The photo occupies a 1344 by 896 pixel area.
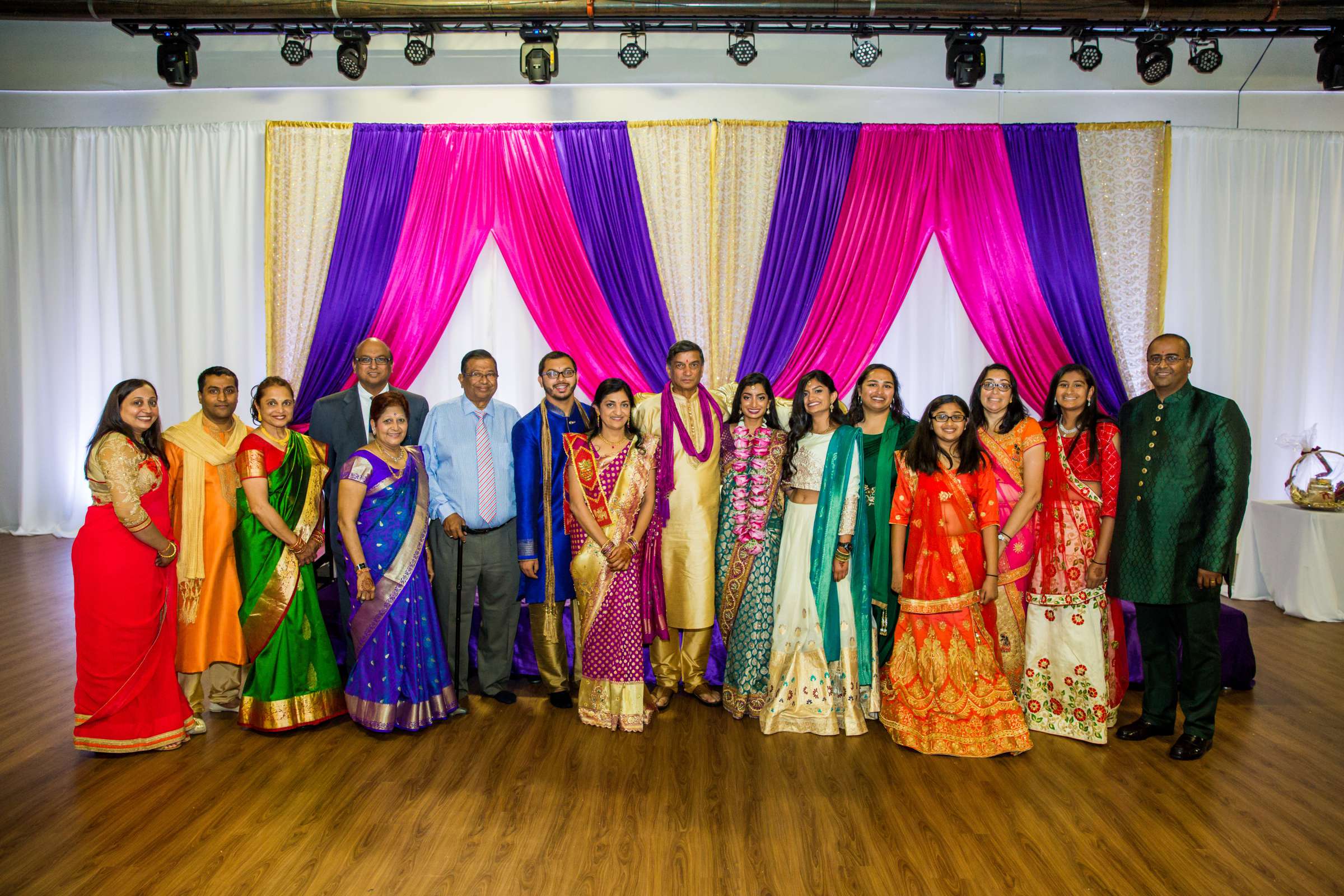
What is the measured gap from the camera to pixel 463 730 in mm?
3307

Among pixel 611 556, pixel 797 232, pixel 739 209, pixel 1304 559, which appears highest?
→ pixel 739 209

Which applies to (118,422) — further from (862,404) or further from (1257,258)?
(1257,258)

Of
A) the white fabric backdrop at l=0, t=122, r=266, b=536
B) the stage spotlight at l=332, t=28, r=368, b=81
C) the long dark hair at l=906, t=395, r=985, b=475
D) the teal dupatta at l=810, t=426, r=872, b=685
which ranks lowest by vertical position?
the teal dupatta at l=810, t=426, r=872, b=685

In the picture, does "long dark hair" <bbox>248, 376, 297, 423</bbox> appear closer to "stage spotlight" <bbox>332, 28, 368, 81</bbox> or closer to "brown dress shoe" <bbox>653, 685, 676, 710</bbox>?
"brown dress shoe" <bbox>653, 685, 676, 710</bbox>

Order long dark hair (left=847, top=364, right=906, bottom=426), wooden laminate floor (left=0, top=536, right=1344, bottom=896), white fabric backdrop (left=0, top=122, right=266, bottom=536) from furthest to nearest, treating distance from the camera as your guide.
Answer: white fabric backdrop (left=0, top=122, right=266, bottom=536) < long dark hair (left=847, top=364, right=906, bottom=426) < wooden laminate floor (left=0, top=536, right=1344, bottom=896)

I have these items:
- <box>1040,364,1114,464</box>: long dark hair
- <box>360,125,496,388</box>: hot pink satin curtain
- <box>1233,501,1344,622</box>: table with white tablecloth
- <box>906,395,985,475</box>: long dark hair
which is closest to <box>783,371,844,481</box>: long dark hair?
<box>906,395,985,475</box>: long dark hair

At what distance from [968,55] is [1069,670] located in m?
3.65

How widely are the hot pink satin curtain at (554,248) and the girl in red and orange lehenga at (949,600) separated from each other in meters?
2.47

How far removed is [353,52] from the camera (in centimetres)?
487

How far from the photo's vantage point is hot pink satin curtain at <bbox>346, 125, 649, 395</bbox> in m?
5.27

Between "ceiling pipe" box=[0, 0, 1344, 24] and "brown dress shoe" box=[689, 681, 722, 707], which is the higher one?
"ceiling pipe" box=[0, 0, 1344, 24]

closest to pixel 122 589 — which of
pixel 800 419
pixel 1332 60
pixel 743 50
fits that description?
pixel 800 419

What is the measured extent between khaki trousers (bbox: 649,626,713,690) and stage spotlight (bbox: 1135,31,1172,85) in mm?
4291

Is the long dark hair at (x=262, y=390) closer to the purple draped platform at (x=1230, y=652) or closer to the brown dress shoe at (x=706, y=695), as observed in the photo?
the brown dress shoe at (x=706, y=695)
